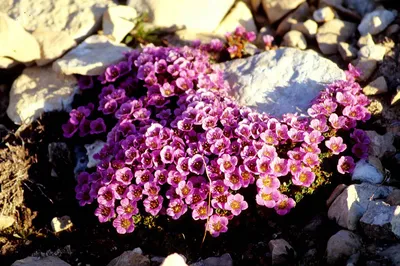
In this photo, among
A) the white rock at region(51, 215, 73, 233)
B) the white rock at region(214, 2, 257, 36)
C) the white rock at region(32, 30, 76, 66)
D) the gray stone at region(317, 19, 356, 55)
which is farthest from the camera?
the white rock at region(214, 2, 257, 36)

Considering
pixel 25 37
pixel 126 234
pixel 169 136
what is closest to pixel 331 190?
pixel 169 136

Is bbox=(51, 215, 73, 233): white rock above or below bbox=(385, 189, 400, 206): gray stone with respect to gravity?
below

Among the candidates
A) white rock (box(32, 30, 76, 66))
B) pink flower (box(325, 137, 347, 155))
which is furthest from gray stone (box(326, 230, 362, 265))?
white rock (box(32, 30, 76, 66))

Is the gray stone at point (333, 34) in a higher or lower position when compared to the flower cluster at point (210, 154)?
higher

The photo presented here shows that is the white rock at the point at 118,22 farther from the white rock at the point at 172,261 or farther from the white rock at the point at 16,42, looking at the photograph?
the white rock at the point at 172,261

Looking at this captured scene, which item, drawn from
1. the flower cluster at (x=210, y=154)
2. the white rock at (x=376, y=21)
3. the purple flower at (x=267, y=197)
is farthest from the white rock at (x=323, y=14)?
the purple flower at (x=267, y=197)

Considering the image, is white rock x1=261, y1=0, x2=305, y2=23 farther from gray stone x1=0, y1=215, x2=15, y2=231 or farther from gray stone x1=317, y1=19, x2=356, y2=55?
gray stone x1=0, y1=215, x2=15, y2=231
